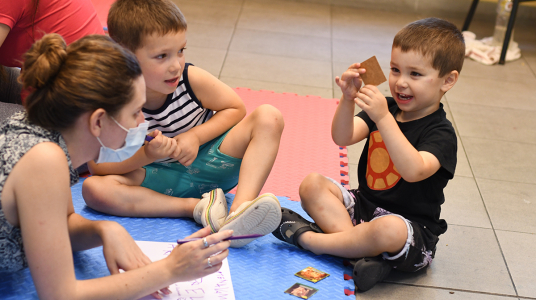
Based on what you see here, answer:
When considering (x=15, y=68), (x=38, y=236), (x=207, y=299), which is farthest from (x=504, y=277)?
(x=15, y=68)

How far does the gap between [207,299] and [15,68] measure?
4.07 feet

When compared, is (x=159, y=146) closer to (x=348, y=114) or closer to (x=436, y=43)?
(x=348, y=114)

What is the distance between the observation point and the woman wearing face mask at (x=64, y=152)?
0.92 m

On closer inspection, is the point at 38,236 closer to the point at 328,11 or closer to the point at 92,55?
the point at 92,55

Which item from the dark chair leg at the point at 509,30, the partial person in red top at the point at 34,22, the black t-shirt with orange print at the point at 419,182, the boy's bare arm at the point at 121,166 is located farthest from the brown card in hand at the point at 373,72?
the dark chair leg at the point at 509,30

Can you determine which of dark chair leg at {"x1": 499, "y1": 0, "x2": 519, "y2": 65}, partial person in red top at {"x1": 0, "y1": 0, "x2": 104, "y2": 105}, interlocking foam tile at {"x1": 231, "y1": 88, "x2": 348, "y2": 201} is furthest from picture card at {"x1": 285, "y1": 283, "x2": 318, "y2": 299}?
dark chair leg at {"x1": 499, "y1": 0, "x2": 519, "y2": 65}

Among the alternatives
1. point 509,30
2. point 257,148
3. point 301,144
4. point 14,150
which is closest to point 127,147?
point 14,150

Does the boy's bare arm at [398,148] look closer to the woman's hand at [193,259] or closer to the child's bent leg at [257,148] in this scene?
the child's bent leg at [257,148]

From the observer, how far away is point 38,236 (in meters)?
0.91

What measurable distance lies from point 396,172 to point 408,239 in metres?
0.19

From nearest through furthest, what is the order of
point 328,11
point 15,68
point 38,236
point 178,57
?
point 38,236, point 178,57, point 15,68, point 328,11

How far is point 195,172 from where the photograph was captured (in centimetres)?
159

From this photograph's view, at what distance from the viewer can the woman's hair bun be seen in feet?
3.04

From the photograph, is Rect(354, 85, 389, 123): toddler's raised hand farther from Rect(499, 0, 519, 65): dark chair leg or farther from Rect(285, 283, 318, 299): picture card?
Rect(499, 0, 519, 65): dark chair leg
